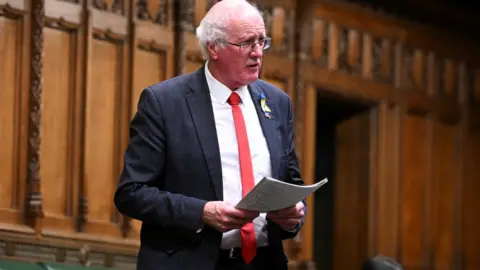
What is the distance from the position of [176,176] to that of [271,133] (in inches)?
13.4

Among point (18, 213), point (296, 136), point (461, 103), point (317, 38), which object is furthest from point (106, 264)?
point (461, 103)

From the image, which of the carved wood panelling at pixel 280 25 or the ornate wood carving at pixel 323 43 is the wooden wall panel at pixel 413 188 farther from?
the carved wood panelling at pixel 280 25

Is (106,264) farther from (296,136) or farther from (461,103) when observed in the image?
(461,103)

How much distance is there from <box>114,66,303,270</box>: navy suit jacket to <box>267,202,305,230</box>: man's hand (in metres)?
0.06

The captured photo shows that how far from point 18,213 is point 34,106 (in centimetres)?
52

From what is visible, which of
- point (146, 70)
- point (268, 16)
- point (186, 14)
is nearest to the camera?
point (146, 70)

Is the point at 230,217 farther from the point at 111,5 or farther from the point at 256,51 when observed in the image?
the point at 111,5

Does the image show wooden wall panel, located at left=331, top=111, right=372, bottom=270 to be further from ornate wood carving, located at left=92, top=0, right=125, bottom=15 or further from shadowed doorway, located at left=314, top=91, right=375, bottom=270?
ornate wood carving, located at left=92, top=0, right=125, bottom=15

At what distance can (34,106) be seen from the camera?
5172 millimetres

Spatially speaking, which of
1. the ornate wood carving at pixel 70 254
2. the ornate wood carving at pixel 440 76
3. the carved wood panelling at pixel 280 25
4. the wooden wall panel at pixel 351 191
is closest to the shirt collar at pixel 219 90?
the ornate wood carving at pixel 70 254

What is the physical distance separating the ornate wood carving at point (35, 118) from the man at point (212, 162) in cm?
192

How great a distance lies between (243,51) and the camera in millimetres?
3332

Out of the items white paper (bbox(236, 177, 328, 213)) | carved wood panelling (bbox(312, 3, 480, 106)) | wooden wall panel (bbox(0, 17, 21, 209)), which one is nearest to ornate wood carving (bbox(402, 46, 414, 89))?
carved wood panelling (bbox(312, 3, 480, 106))

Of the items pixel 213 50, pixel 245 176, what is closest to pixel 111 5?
pixel 213 50
